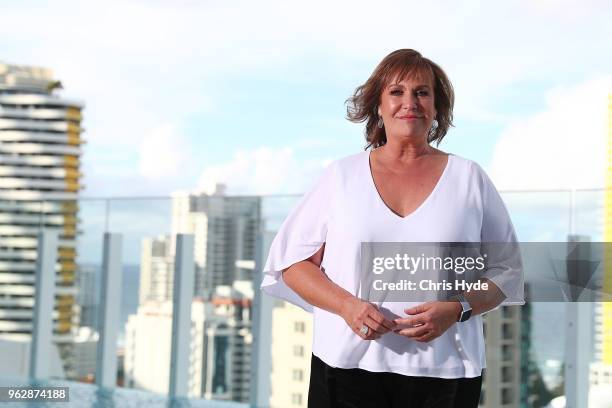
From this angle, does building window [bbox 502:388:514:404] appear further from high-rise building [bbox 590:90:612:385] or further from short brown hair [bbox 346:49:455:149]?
short brown hair [bbox 346:49:455:149]

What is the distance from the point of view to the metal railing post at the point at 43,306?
5.72 metres

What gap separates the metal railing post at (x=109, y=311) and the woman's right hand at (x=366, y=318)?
452cm

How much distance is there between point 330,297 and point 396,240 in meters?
0.10

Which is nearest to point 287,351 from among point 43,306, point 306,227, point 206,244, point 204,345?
point 204,345

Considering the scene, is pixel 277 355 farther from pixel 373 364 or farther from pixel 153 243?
pixel 373 364

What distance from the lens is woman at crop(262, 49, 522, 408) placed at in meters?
1.12

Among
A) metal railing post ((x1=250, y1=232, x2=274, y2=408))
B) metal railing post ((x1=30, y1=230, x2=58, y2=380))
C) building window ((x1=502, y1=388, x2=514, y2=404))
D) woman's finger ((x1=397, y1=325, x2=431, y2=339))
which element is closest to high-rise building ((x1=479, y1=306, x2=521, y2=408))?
building window ((x1=502, y1=388, x2=514, y2=404))

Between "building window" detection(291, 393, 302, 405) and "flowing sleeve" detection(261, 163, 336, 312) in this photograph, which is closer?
"flowing sleeve" detection(261, 163, 336, 312)

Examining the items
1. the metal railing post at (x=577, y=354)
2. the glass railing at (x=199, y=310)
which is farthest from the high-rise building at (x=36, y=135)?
the metal railing post at (x=577, y=354)

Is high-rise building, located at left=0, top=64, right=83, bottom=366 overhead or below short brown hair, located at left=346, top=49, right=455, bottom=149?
overhead

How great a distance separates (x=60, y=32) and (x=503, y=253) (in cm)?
4276

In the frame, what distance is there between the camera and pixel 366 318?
1.09m

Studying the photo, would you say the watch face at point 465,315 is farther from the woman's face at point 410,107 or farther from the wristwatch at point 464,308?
the woman's face at point 410,107

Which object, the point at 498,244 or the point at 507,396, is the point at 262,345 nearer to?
the point at 507,396
